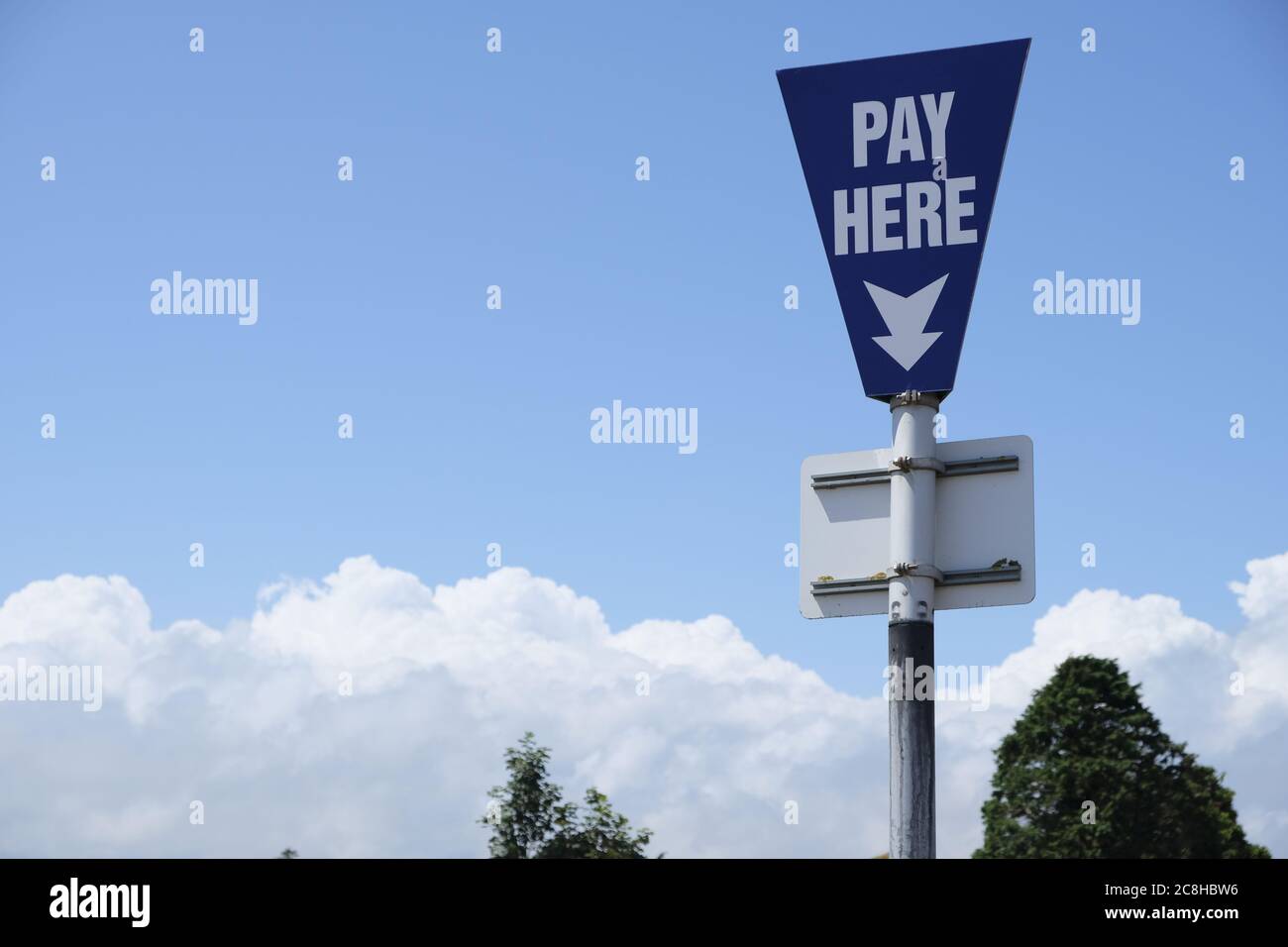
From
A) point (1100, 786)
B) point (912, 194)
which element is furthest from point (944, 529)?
point (1100, 786)

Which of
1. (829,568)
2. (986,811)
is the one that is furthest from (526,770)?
(986,811)

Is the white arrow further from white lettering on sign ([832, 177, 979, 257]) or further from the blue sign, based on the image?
white lettering on sign ([832, 177, 979, 257])

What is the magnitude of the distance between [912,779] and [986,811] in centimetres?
5072

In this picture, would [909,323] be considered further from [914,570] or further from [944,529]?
[914,570]

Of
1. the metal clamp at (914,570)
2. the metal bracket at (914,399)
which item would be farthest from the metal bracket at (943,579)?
the metal bracket at (914,399)

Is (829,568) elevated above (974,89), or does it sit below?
below

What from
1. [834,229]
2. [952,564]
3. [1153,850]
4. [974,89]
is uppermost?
[974,89]

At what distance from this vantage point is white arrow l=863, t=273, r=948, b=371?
6348 mm

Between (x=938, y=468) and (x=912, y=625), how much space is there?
69 centimetres

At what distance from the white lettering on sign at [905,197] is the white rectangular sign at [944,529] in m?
0.88

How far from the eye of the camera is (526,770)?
26.4 metres

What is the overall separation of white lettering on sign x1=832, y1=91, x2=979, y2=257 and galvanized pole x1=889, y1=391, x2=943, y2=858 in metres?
0.68
